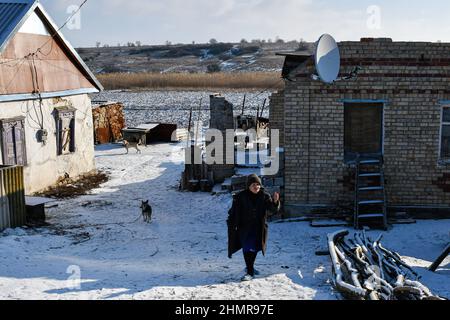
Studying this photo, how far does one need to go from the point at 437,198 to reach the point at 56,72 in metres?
11.3

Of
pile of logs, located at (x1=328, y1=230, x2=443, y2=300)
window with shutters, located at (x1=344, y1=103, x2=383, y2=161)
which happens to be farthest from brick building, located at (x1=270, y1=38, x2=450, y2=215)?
pile of logs, located at (x1=328, y1=230, x2=443, y2=300)

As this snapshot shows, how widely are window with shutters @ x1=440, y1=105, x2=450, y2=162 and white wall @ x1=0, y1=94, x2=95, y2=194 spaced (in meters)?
10.4

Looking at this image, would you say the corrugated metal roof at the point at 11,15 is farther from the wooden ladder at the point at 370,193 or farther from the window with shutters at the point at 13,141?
the wooden ladder at the point at 370,193

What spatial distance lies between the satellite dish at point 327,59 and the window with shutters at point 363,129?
847 millimetres

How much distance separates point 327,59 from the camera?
9.95m

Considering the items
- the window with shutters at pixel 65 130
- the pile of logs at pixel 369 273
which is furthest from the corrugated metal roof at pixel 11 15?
the pile of logs at pixel 369 273

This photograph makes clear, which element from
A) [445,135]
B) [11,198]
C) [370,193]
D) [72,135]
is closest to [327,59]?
[370,193]

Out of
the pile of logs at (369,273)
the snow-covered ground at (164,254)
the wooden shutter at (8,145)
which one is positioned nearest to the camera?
the pile of logs at (369,273)

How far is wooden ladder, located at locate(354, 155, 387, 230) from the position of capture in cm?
1021

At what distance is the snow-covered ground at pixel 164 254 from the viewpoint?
263 inches

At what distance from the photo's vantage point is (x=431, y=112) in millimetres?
10438

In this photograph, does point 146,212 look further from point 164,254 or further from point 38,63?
point 38,63

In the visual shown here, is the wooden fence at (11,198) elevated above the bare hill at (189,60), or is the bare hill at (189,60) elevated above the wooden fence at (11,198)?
the bare hill at (189,60)

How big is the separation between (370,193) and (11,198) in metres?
7.29
